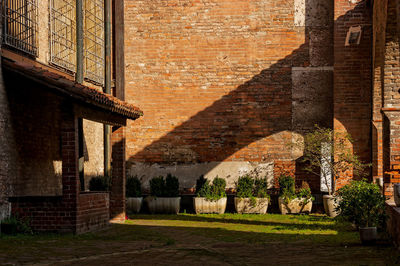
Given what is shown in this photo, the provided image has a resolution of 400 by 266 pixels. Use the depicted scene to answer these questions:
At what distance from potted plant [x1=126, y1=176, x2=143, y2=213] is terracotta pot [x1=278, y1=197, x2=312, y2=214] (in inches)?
152

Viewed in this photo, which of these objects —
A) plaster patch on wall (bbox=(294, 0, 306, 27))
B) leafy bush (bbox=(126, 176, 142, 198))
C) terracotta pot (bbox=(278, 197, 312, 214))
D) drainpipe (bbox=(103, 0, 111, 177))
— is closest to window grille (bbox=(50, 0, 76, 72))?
drainpipe (bbox=(103, 0, 111, 177))

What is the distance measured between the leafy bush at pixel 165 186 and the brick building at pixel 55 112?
5.64 feet

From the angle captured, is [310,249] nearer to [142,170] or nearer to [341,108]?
[341,108]

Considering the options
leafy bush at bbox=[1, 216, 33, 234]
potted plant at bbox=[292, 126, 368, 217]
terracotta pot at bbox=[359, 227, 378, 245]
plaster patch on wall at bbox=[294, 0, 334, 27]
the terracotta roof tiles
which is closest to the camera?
terracotta pot at bbox=[359, 227, 378, 245]

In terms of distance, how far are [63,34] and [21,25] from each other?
2350 millimetres

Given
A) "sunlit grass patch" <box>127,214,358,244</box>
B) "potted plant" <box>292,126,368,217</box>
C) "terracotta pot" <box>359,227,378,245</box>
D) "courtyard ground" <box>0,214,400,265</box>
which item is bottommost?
"sunlit grass patch" <box>127,214,358,244</box>

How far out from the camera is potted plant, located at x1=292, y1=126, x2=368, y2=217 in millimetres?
14523

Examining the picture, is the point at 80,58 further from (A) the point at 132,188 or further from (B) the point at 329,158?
(B) the point at 329,158

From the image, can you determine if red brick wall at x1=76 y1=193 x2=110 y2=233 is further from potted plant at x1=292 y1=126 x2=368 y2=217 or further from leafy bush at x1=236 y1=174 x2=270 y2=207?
potted plant at x1=292 y1=126 x2=368 y2=217

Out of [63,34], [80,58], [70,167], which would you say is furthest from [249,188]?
[70,167]

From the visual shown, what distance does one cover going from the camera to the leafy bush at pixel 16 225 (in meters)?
9.44

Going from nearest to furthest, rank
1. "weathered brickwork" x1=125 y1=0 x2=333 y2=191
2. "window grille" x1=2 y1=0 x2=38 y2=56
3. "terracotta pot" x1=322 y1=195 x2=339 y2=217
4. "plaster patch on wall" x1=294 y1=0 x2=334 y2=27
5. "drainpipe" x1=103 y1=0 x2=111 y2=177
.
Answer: "window grille" x1=2 y1=0 x2=38 y2=56, "terracotta pot" x1=322 y1=195 x2=339 y2=217, "drainpipe" x1=103 y1=0 x2=111 y2=177, "plaster patch on wall" x1=294 y1=0 x2=334 y2=27, "weathered brickwork" x1=125 y1=0 x2=333 y2=191

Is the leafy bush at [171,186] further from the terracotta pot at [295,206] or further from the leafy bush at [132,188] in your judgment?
the terracotta pot at [295,206]

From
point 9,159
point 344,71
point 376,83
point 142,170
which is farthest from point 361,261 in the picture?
point 142,170
